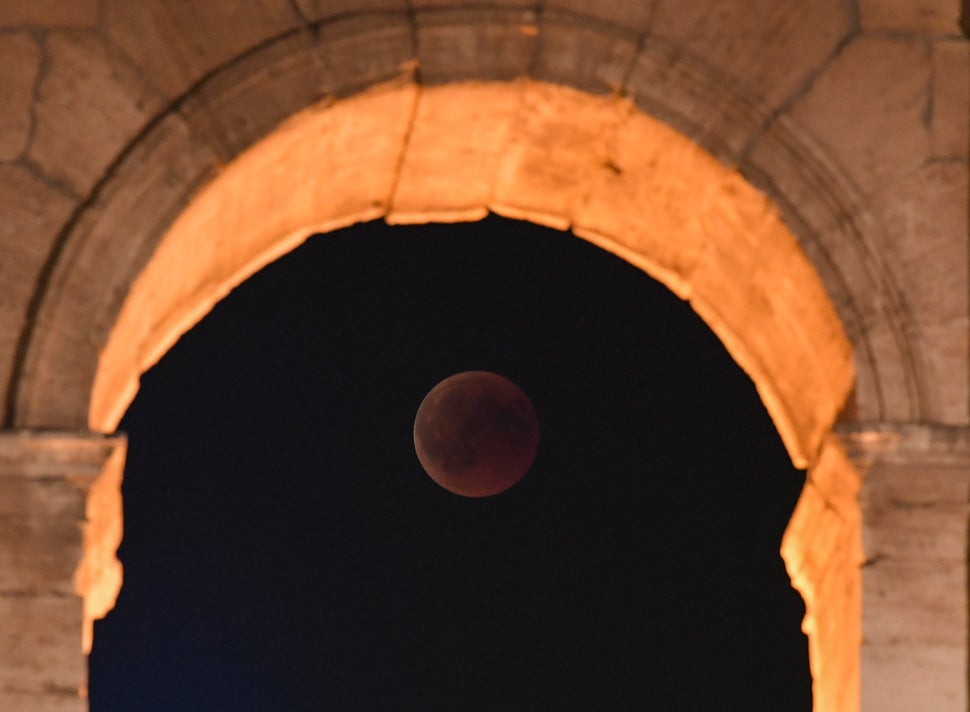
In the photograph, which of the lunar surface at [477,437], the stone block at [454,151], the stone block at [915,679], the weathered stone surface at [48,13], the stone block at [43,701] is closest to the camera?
the stone block at [43,701]

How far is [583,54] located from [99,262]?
1.59 meters

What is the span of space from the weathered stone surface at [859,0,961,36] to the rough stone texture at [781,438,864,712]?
128 cm

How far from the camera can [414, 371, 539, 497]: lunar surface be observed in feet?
32.6

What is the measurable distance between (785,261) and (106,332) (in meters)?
2.09

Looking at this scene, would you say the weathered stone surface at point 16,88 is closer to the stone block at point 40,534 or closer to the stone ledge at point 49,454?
the stone ledge at point 49,454

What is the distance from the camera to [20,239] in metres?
4.98

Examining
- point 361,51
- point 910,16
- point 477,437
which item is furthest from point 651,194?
point 477,437

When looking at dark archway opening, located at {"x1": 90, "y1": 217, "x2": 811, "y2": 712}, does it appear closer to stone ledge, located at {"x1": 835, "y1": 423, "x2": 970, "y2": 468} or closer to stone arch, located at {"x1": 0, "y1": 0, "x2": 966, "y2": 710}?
stone arch, located at {"x1": 0, "y1": 0, "x2": 966, "y2": 710}

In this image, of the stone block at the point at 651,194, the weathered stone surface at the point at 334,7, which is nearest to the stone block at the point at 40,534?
the weathered stone surface at the point at 334,7

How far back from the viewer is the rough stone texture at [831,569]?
16.7ft

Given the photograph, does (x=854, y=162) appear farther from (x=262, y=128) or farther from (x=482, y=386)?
(x=482, y=386)

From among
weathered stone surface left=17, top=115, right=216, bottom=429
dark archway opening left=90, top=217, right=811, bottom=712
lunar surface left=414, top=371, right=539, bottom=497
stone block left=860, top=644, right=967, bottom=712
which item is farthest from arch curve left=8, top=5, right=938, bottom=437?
dark archway opening left=90, top=217, right=811, bottom=712

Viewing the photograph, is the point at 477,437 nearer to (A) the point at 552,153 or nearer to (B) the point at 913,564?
(A) the point at 552,153

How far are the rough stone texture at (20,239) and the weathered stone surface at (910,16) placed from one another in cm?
246
